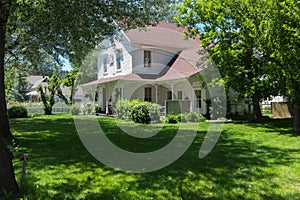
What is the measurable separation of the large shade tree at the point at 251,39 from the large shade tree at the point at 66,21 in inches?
181

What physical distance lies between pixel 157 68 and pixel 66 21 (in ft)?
47.2

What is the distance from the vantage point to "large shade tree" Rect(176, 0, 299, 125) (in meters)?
11.2

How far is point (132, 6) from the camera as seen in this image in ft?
36.0

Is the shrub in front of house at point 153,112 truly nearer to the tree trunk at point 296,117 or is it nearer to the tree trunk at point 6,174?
the tree trunk at point 296,117

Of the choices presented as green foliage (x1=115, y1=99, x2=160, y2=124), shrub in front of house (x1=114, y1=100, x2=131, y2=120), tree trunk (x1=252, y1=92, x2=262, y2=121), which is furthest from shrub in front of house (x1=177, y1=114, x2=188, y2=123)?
tree trunk (x1=252, y1=92, x2=262, y2=121)

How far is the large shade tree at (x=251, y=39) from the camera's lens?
36.8ft

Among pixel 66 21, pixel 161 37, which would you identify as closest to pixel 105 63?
pixel 161 37

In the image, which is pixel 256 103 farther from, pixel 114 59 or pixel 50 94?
pixel 50 94

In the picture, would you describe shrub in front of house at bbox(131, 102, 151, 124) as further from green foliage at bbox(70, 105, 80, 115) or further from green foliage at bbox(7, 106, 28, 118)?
green foliage at bbox(7, 106, 28, 118)

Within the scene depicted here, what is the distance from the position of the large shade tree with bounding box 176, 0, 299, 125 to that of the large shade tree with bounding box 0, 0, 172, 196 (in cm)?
461

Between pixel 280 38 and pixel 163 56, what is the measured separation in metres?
13.1

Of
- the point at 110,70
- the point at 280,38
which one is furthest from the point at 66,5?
the point at 110,70

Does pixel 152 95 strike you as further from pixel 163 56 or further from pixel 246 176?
pixel 246 176

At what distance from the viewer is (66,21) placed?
9.35 metres
